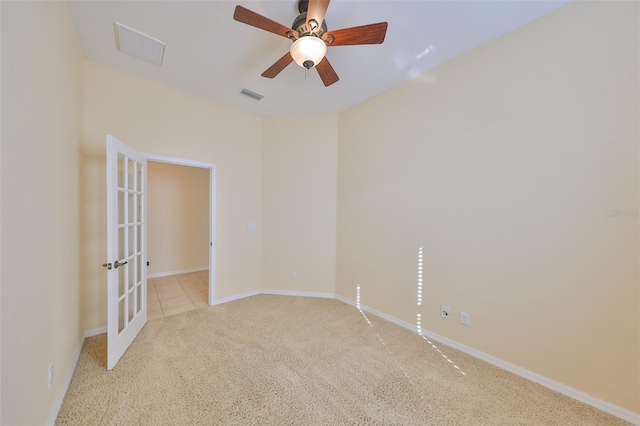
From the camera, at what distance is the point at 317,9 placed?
1495 millimetres

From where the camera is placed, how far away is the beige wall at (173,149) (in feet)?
8.00

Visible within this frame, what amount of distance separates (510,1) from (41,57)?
3151 mm

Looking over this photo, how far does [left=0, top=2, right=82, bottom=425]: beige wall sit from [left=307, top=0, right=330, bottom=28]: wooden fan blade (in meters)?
1.44

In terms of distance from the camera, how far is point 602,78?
5.32ft

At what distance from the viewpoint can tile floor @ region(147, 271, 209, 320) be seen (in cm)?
314

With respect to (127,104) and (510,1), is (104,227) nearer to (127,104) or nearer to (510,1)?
(127,104)

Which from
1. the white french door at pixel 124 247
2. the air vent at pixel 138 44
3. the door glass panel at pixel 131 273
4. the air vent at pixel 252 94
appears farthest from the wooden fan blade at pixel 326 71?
the door glass panel at pixel 131 273

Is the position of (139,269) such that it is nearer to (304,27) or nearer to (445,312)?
(304,27)

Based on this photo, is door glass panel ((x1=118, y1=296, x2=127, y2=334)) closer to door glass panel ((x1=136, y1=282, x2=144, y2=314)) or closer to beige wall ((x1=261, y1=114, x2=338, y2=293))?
door glass panel ((x1=136, y1=282, x2=144, y2=314))

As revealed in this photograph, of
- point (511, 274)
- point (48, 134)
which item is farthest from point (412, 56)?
point (48, 134)

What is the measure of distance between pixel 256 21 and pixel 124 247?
2284 mm

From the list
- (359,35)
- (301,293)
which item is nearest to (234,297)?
(301,293)

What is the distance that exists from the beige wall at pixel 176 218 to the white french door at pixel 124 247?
7.94 feet

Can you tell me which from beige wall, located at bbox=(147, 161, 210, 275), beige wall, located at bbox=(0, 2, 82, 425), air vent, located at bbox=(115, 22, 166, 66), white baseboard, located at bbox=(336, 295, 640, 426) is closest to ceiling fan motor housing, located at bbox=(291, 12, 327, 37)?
air vent, located at bbox=(115, 22, 166, 66)
